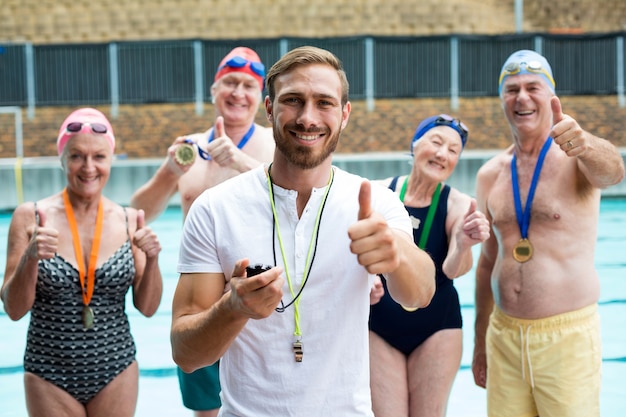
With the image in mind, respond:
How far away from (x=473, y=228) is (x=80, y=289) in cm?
168

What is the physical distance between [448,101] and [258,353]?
1931 cm

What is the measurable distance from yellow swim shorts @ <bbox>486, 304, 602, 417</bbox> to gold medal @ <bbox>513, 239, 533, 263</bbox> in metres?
0.29

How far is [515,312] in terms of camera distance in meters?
3.97

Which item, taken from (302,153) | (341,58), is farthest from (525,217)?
(341,58)

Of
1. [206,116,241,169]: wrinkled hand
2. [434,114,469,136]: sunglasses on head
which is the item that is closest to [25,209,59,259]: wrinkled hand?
[206,116,241,169]: wrinkled hand

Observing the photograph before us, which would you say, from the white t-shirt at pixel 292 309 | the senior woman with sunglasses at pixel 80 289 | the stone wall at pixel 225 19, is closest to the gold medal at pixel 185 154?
the senior woman with sunglasses at pixel 80 289

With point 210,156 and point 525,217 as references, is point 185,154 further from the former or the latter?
point 525,217

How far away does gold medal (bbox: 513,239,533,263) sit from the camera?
12.9 feet

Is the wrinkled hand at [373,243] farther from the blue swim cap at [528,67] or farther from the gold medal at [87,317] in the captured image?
the blue swim cap at [528,67]

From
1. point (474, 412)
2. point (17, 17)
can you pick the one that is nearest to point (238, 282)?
point (474, 412)

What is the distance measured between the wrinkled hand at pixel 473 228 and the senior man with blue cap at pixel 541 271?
1.69ft

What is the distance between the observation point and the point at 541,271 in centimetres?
390

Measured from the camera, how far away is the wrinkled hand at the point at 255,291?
204cm

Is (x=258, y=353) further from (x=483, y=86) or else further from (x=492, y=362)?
(x=483, y=86)
